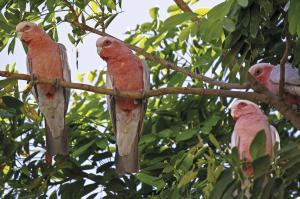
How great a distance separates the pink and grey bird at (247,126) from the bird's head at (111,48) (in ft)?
4.19

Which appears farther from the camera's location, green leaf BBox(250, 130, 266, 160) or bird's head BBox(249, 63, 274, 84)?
bird's head BBox(249, 63, 274, 84)

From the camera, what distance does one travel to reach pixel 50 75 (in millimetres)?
6523

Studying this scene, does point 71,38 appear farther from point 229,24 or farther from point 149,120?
point 229,24

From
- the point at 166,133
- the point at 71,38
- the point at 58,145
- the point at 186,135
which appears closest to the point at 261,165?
the point at 186,135

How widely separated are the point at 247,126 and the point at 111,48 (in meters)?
1.72

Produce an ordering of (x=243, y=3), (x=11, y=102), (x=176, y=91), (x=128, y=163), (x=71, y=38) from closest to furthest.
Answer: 1. (x=243, y=3)
2. (x=176, y=91)
3. (x=11, y=102)
4. (x=128, y=163)
5. (x=71, y=38)

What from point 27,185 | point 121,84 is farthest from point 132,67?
point 27,185

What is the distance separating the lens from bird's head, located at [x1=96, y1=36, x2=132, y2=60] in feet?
21.2

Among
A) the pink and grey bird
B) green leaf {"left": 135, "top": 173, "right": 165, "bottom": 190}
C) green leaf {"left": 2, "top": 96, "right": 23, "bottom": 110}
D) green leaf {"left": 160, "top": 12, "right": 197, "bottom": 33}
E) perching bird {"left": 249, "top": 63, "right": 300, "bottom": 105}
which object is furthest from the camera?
perching bird {"left": 249, "top": 63, "right": 300, "bottom": 105}

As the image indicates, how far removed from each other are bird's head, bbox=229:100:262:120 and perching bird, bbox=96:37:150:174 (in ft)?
3.39

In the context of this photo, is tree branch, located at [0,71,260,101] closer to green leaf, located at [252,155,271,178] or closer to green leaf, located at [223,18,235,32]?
green leaf, located at [223,18,235,32]

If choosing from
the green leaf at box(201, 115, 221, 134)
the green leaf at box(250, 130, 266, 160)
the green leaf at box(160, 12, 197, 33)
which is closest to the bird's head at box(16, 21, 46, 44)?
the green leaf at box(201, 115, 221, 134)

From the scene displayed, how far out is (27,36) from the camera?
6.47 m

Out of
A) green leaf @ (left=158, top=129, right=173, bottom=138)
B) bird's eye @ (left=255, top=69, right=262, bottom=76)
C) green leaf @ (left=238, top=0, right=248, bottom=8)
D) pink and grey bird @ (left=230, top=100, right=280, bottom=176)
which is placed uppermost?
green leaf @ (left=238, top=0, right=248, bottom=8)
